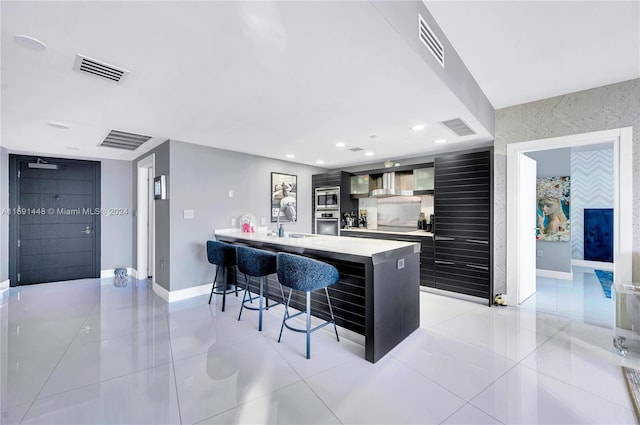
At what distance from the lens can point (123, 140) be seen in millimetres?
4109

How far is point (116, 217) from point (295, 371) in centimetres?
522

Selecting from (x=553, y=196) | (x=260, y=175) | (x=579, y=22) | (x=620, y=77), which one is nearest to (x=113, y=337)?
(x=260, y=175)

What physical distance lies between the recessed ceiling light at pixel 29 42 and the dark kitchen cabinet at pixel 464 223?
14.6 feet

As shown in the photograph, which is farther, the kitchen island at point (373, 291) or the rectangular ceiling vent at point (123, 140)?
the rectangular ceiling vent at point (123, 140)

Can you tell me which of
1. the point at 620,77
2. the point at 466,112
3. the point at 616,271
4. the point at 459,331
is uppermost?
the point at 620,77

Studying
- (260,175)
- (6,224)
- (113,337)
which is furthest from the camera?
(260,175)

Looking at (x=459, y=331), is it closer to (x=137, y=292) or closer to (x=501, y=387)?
(x=501, y=387)

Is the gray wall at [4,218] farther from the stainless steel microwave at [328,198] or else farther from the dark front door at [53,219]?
the stainless steel microwave at [328,198]

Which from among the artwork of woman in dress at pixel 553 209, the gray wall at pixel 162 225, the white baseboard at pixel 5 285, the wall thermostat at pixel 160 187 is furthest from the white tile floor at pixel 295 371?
the artwork of woman in dress at pixel 553 209

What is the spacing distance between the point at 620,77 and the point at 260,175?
193 inches

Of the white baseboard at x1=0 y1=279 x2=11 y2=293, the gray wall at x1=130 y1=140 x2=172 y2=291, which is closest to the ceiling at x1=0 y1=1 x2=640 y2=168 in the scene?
the gray wall at x1=130 y1=140 x2=172 y2=291

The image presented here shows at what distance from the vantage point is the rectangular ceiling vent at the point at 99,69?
194 cm

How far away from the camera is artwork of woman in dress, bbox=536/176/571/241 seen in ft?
17.3

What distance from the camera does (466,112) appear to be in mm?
2887
